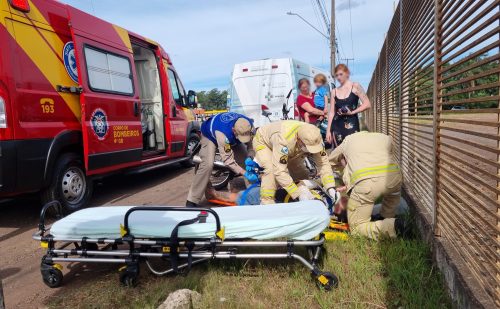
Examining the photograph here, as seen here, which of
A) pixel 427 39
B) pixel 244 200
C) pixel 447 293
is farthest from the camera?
pixel 244 200

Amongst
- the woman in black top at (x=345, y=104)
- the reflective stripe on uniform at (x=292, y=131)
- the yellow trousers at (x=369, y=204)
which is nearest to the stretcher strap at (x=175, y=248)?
the reflective stripe on uniform at (x=292, y=131)

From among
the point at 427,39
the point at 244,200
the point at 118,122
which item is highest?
the point at 427,39

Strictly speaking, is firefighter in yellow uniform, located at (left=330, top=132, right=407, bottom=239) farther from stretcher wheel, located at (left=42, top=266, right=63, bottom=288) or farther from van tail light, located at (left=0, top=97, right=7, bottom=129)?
van tail light, located at (left=0, top=97, right=7, bottom=129)

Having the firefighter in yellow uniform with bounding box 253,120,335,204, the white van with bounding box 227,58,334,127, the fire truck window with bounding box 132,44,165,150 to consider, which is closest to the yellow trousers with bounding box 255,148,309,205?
the firefighter in yellow uniform with bounding box 253,120,335,204

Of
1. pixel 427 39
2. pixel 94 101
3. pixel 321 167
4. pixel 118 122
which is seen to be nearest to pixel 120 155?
pixel 118 122

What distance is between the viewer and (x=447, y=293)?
2633 millimetres

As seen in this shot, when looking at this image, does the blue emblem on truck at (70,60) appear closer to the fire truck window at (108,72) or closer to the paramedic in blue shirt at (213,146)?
the fire truck window at (108,72)

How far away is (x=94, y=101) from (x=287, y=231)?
386 cm

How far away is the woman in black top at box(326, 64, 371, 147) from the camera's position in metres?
5.56

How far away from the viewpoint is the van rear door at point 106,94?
18.0 feet

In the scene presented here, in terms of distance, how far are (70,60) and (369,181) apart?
13.8 ft

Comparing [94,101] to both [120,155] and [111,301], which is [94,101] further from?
[111,301]

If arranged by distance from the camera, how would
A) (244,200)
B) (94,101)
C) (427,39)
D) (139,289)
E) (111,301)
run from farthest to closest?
1. (94,101)
2. (244,200)
3. (427,39)
4. (139,289)
5. (111,301)

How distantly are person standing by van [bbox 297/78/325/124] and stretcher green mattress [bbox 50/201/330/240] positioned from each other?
404 centimetres
